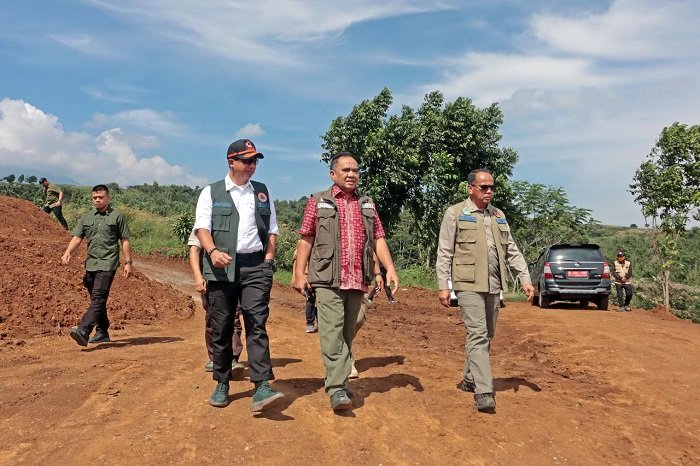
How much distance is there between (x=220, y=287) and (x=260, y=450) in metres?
1.29

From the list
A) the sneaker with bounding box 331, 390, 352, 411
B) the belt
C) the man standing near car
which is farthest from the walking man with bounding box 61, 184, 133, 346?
the man standing near car

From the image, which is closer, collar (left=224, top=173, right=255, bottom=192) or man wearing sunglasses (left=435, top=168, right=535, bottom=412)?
collar (left=224, top=173, right=255, bottom=192)

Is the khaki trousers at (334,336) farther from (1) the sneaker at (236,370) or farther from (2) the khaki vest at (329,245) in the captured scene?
(1) the sneaker at (236,370)

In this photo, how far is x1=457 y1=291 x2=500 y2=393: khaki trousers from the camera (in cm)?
479

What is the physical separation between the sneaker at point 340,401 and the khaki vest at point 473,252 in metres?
1.45

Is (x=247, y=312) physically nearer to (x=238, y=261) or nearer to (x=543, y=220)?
(x=238, y=261)

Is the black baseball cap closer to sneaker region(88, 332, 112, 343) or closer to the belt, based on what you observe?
the belt

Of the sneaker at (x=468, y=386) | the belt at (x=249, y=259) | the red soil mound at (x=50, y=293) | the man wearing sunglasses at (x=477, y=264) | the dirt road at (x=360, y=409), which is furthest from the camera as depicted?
the red soil mound at (x=50, y=293)

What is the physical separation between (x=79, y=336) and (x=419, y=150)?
55.9ft

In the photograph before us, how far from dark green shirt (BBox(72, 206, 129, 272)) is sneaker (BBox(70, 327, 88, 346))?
791mm

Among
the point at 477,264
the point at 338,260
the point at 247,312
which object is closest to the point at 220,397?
the point at 247,312

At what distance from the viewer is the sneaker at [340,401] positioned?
424 centimetres

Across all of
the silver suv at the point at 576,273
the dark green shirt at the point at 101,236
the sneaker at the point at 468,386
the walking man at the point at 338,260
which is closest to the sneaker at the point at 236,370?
the walking man at the point at 338,260

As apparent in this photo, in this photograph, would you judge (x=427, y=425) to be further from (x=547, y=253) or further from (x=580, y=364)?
(x=547, y=253)
